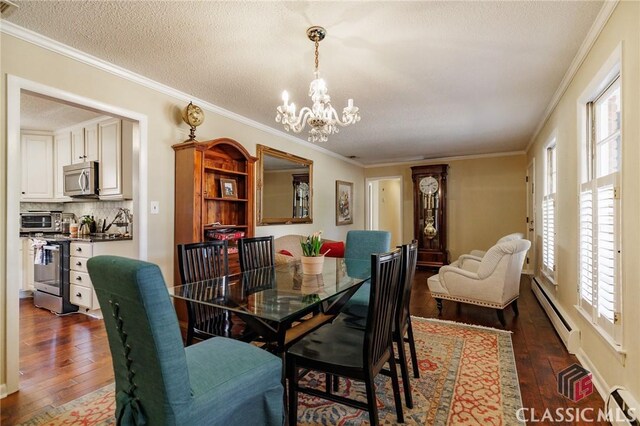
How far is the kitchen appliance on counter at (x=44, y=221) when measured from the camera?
4684mm

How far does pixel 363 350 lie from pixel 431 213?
5595mm

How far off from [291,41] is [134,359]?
215 cm

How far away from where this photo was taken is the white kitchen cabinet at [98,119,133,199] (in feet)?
12.6

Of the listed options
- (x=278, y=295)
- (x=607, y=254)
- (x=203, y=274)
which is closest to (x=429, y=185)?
(x=607, y=254)

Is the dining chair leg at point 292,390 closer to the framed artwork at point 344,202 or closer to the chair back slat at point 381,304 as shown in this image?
the chair back slat at point 381,304

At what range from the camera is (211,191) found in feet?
11.8

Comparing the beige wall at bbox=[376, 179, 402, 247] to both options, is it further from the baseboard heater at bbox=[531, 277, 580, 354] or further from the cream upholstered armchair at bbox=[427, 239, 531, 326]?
the cream upholstered armchair at bbox=[427, 239, 531, 326]

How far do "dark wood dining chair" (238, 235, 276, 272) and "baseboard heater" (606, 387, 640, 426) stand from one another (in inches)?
95.9

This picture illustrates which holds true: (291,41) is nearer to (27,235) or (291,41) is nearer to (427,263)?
(27,235)

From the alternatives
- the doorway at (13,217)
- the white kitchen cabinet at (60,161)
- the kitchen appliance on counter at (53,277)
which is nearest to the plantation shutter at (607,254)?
the doorway at (13,217)

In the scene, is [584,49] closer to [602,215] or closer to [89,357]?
[602,215]

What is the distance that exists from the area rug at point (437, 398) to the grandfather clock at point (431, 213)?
3.94 m

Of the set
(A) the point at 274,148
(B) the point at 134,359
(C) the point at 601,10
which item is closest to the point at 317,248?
(B) the point at 134,359

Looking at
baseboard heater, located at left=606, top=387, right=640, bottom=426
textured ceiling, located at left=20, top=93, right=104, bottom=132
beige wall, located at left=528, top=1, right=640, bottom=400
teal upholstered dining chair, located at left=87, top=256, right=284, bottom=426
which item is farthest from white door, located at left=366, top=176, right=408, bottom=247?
teal upholstered dining chair, located at left=87, top=256, right=284, bottom=426
